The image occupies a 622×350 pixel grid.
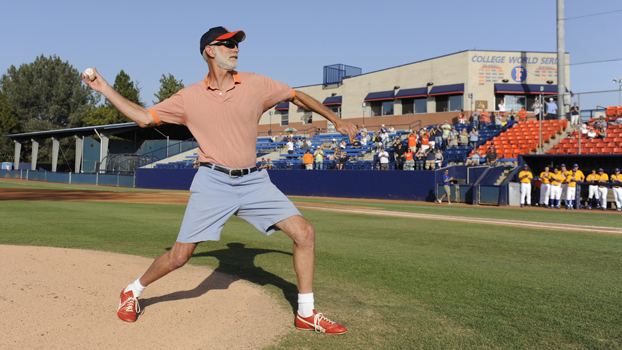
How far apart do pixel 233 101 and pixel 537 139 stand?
24.7m

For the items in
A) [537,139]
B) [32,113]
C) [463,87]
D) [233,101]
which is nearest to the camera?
[233,101]

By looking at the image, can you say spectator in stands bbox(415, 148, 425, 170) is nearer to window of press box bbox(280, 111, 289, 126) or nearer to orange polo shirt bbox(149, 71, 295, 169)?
orange polo shirt bbox(149, 71, 295, 169)

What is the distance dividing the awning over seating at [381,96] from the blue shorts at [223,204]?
3760 centimetres

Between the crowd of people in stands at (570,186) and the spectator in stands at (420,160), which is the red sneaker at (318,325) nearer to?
the crowd of people in stands at (570,186)

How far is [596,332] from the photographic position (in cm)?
348

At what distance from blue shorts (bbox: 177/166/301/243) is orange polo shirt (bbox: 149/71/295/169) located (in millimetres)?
141

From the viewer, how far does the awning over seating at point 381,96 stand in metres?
40.3

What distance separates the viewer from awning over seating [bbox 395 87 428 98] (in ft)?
124

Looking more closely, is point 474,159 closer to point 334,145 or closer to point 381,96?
point 334,145

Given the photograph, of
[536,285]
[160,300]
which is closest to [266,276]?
[160,300]

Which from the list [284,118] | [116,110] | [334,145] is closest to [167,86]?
[116,110]

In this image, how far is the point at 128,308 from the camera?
147 inches

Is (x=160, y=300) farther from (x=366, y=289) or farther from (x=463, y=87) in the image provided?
(x=463, y=87)

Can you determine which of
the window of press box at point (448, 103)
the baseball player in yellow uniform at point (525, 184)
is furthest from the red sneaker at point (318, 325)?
the window of press box at point (448, 103)
